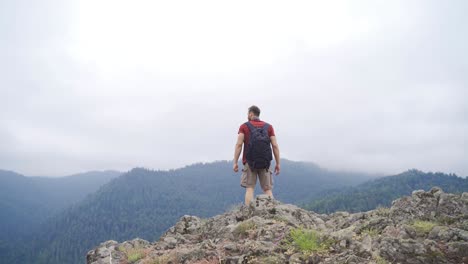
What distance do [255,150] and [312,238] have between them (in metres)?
4.18

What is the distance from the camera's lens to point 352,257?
6.70m

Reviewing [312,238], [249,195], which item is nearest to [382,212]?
[249,195]

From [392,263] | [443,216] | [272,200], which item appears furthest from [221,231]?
[443,216]

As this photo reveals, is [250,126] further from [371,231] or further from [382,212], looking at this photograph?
[382,212]

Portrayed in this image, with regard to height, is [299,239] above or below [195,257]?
above

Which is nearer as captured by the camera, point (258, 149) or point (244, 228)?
point (244, 228)

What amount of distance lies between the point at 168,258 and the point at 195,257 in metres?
0.84

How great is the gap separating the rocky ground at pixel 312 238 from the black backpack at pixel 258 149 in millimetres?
1352

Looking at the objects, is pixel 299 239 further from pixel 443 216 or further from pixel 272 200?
pixel 443 216

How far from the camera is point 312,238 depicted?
771 centimetres

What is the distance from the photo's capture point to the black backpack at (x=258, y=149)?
1134 cm

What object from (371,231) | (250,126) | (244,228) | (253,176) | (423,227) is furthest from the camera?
(253,176)

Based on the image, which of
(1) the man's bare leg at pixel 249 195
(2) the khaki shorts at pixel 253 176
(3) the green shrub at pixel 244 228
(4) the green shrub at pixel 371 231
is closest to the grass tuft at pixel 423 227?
(4) the green shrub at pixel 371 231

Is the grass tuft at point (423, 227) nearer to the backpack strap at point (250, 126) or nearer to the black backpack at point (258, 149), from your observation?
the black backpack at point (258, 149)
